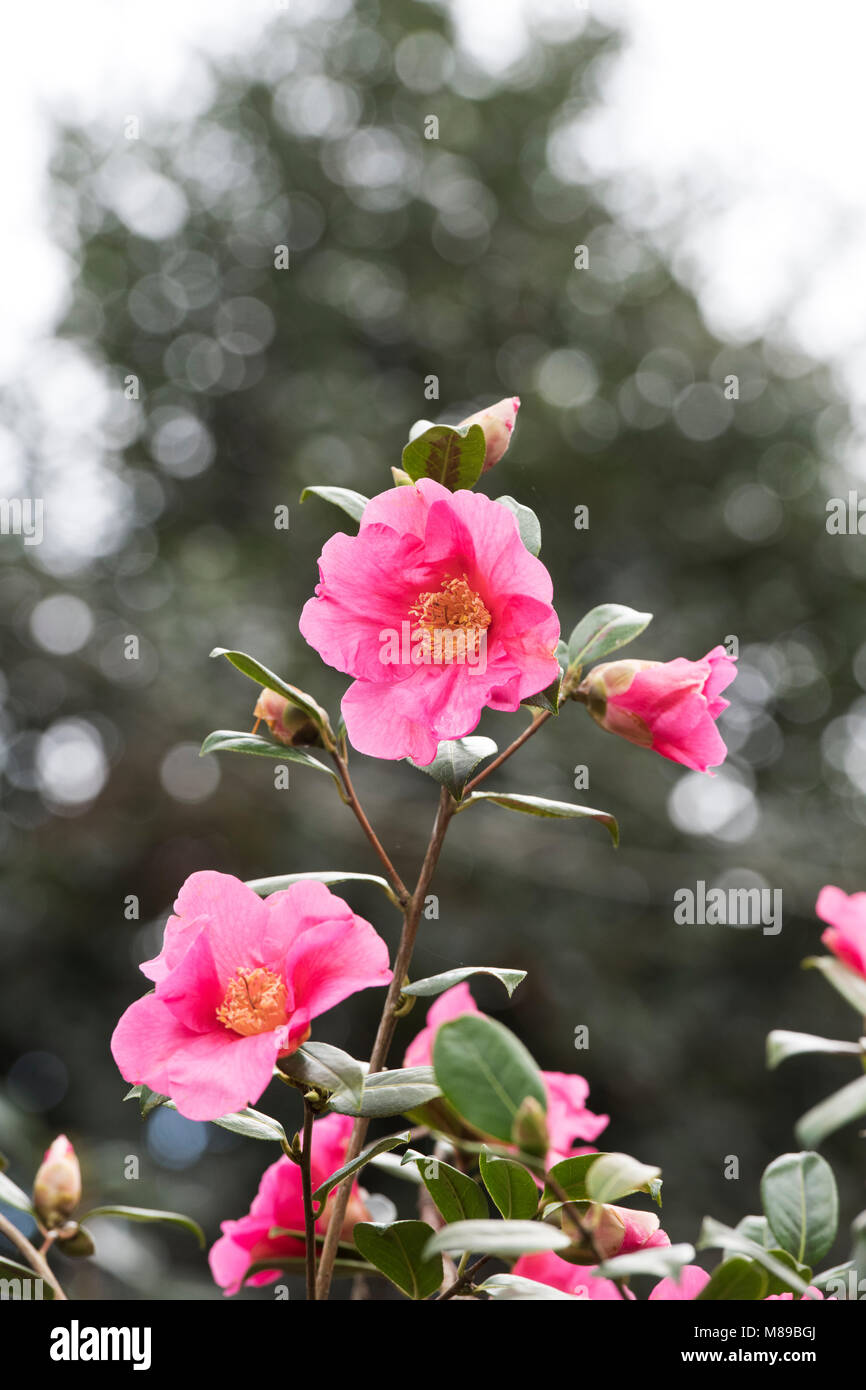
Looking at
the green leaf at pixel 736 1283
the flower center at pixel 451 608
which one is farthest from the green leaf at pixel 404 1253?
the flower center at pixel 451 608

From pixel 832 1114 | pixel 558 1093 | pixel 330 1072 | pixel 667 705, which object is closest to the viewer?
pixel 832 1114

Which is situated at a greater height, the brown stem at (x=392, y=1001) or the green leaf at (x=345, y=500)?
the green leaf at (x=345, y=500)

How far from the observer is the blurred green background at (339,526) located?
3.58 meters

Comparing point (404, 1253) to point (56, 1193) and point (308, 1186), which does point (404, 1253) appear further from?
point (56, 1193)

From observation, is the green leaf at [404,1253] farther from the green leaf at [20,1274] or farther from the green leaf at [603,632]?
the green leaf at [603,632]

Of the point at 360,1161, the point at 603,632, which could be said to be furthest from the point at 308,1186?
the point at 603,632

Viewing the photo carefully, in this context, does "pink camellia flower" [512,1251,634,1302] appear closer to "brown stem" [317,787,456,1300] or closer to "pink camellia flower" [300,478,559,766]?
"brown stem" [317,787,456,1300]

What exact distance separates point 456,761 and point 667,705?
0.31 ft

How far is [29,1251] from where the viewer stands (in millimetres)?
490

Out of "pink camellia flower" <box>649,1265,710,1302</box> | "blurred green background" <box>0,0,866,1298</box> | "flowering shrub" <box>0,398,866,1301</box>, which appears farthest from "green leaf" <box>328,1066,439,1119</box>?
"blurred green background" <box>0,0,866,1298</box>

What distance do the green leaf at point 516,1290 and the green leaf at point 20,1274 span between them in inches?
6.8
